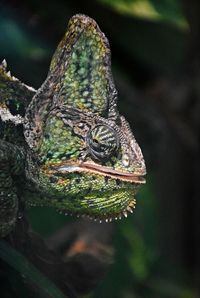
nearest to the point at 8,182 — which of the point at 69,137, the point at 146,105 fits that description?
the point at 69,137

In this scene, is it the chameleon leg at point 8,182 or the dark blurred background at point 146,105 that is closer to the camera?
the chameleon leg at point 8,182

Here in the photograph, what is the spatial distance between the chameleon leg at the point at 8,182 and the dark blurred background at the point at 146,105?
1.4 inches

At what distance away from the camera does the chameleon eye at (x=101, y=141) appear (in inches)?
31.9

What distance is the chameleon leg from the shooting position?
30.3 inches

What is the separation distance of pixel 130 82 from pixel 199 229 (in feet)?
4.09

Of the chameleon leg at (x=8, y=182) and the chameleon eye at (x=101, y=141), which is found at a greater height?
the chameleon eye at (x=101, y=141)

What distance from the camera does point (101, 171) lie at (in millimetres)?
830

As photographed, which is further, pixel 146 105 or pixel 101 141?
pixel 146 105

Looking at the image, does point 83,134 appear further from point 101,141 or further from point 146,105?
point 146,105

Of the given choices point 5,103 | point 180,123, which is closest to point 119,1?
point 5,103

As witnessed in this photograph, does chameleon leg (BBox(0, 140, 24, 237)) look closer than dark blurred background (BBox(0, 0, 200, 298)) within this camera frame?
Yes

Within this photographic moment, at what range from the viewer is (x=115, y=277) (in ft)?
3.48

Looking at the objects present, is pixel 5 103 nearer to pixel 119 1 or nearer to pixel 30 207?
pixel 30 207

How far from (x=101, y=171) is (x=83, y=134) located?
1.9 inches
